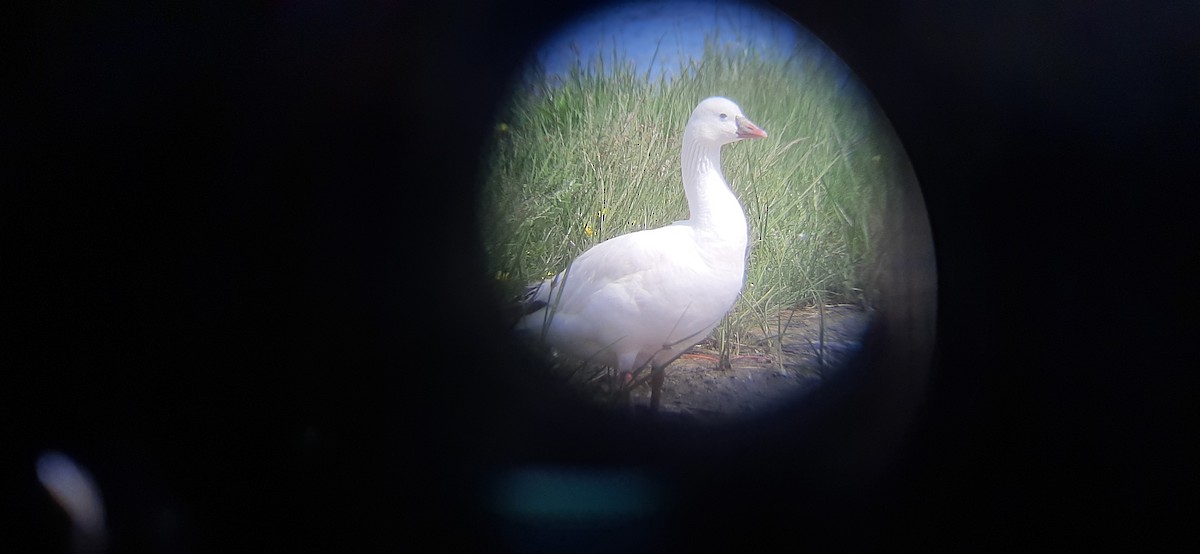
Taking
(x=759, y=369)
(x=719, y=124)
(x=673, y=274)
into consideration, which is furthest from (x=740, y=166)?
(x=759, y=369)

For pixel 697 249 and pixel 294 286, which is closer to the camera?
pixel 697 249

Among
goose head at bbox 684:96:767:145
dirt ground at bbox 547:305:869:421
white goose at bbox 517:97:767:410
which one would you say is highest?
goose head at bbox 684:96:767:145

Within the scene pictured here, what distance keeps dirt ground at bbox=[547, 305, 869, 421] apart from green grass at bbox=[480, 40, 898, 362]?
31mm

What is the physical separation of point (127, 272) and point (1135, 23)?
2.20 m

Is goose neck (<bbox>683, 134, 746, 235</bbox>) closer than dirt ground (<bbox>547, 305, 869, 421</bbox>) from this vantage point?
Yes

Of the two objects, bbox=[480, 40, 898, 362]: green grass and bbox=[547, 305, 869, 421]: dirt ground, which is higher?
bbox=[480, 40, 898, 362]: green grass

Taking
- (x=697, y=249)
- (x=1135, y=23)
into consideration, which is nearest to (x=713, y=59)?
(x=697, y=249)

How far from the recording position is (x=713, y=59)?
1486 mm

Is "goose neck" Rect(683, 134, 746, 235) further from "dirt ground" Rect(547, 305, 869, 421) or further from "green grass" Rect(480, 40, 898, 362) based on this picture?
"dirt ground" Rect(547, 305, 869, 421)

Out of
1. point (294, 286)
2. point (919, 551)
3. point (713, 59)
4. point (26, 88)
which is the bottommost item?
point (919, 551)

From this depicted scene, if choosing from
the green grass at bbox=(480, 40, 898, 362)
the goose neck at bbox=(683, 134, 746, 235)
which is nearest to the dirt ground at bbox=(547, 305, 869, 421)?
the green grass at bbox=(480, 40, 898, 362)

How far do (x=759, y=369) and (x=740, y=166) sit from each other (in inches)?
17.0

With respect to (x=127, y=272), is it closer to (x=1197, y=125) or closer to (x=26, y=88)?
(x=26, y=88)

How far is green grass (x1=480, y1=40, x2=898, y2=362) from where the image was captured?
4.82 ft
